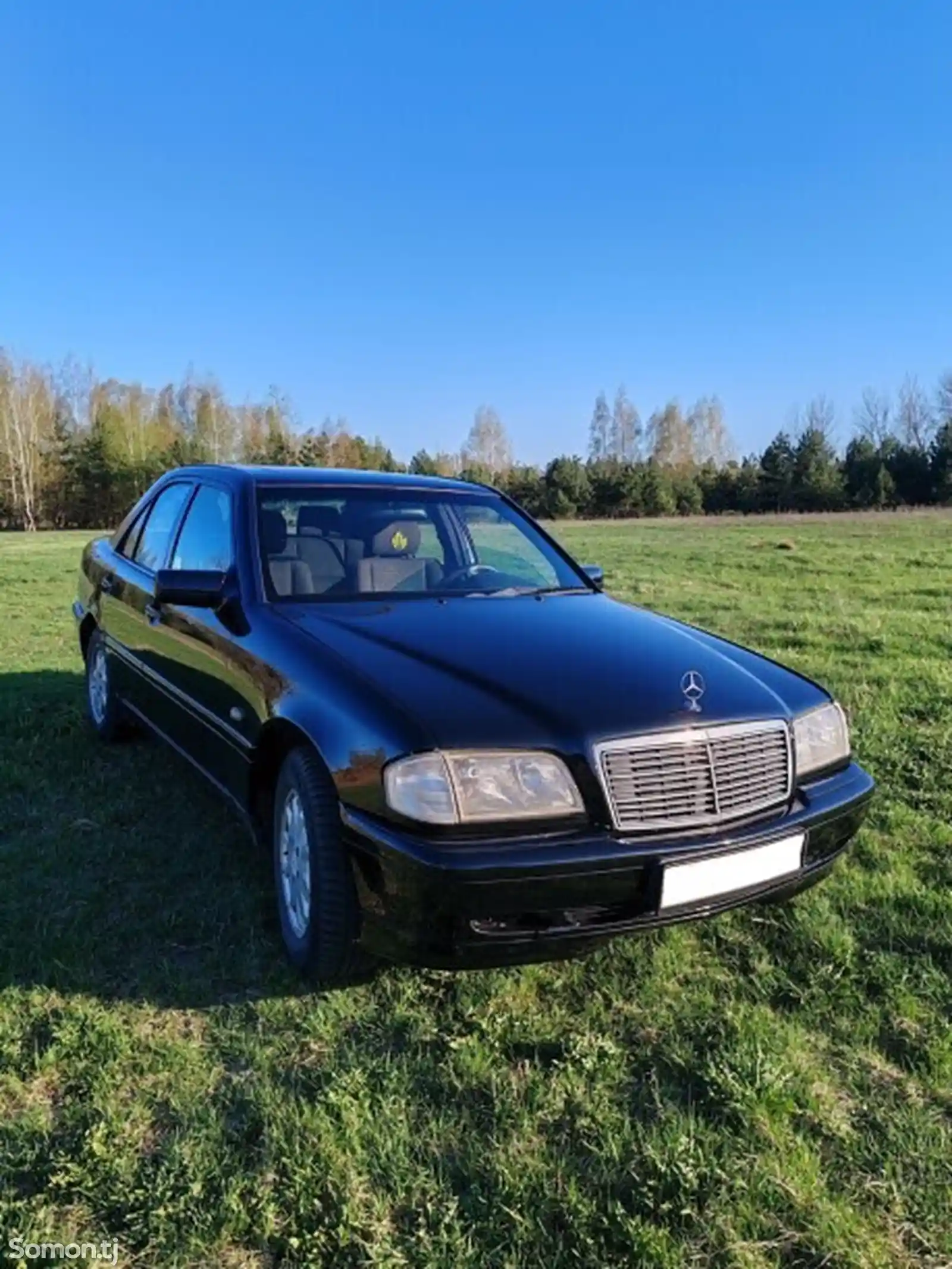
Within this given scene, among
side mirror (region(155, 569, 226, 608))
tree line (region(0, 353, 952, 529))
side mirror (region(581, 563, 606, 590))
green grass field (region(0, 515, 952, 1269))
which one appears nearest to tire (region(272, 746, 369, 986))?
green grass field (region(0, 515, 952, 1269))

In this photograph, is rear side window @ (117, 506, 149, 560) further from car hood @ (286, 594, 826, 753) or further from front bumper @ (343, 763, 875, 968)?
front bumper @ (343, 763, 875, 968)

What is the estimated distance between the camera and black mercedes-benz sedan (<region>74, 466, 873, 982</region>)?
7.09 feet

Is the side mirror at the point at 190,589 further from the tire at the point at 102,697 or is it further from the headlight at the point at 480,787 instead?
the tire at the point at 102,697

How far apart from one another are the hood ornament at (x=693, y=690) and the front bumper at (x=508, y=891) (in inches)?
13.8

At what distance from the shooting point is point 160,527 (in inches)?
173

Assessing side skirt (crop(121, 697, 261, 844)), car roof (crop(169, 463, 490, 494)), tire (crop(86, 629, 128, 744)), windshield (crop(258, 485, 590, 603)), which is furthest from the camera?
tire (crop(86, 629, 128, 744))

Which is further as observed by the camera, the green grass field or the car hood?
the car hood

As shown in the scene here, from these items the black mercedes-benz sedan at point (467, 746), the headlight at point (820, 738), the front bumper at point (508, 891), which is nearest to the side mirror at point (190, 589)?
the black mercedes-benz sedan at point (467, 746)

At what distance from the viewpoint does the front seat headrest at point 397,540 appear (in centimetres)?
357

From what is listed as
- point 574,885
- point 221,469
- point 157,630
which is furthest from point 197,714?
point 574,885

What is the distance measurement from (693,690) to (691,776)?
29 centimetres

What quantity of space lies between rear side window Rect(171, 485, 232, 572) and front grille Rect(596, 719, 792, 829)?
1.83 m

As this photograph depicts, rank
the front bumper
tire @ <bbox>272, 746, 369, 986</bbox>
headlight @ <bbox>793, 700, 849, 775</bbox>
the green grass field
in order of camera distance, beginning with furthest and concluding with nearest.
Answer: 1. headlight @ <bbox>793, 700, 849, 775</bbox>
2. tire @ <bbox>272, 746, 369, 986</bbox>
3. the front bumper
4. the green grass field

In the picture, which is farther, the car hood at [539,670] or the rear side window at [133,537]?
the rear side window at [133,537]
